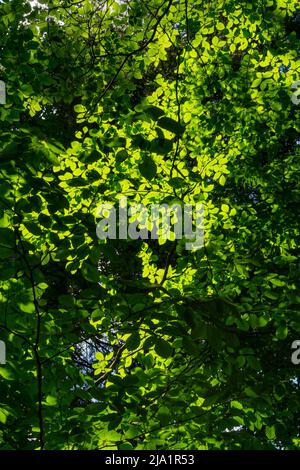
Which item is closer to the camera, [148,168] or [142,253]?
[148,168]

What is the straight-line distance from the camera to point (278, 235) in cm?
636

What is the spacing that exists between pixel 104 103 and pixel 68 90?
41 centimetres

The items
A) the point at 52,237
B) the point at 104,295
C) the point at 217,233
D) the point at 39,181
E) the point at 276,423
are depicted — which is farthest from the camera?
the point at 217,233

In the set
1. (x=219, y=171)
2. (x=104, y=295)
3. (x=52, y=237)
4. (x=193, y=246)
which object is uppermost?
(x=219, y=171)

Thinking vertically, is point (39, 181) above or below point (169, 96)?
below

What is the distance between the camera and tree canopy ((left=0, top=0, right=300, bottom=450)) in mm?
2461

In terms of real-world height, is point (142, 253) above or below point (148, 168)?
above

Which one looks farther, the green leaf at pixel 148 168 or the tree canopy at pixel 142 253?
the tree canopy at pixel 142 253

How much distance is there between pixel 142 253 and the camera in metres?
6.39

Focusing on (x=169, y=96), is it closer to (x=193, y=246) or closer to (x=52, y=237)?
(x=193, y=246)

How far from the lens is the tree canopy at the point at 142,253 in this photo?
246 centimetres

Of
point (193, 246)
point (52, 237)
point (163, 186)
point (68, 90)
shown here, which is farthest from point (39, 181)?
point (163, 186)

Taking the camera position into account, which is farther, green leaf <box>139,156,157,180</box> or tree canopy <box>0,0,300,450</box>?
tree canopy <box>0,0,300,450</box>
